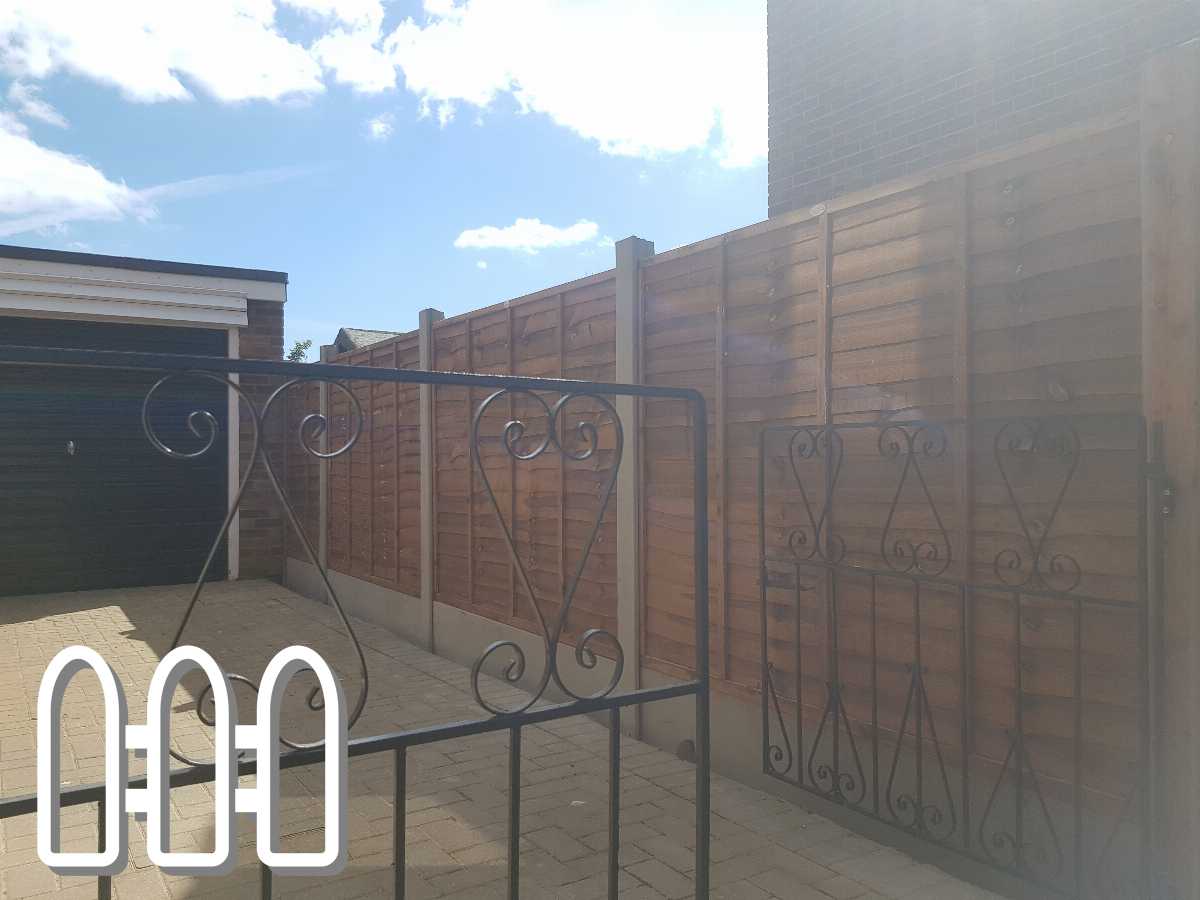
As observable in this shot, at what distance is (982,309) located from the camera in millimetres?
2689

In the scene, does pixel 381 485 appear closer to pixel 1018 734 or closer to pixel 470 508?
pixel 470 508

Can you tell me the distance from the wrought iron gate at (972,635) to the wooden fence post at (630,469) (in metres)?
0.85

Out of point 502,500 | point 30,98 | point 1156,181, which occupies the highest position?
point 30,98

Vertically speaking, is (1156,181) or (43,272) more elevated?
(43,272)

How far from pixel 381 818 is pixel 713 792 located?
133 cm

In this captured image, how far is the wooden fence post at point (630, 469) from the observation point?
13.4 feet

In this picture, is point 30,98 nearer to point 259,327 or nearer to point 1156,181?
A: point 259,327

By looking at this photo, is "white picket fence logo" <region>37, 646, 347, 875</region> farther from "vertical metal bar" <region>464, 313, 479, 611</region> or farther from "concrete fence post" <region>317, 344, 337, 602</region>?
"concrete fence post" <region>317, 344, 337, 602</region>

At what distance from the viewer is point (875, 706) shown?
2.96 metres

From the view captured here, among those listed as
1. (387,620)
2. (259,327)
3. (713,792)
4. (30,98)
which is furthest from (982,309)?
(30,98)

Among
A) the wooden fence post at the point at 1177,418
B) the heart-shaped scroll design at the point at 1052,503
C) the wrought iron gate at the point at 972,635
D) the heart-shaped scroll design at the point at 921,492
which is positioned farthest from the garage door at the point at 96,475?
the wooden fence post at the point at 1177,418

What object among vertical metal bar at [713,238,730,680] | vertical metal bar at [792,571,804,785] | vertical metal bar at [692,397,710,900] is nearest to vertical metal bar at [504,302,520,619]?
vertical metal bar at [713,238,730,680]

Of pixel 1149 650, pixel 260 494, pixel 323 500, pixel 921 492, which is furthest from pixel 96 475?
pixel 1149 650

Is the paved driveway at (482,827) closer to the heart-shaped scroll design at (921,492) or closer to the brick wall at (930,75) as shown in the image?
the heart-shaped scroll design at (921,492)
